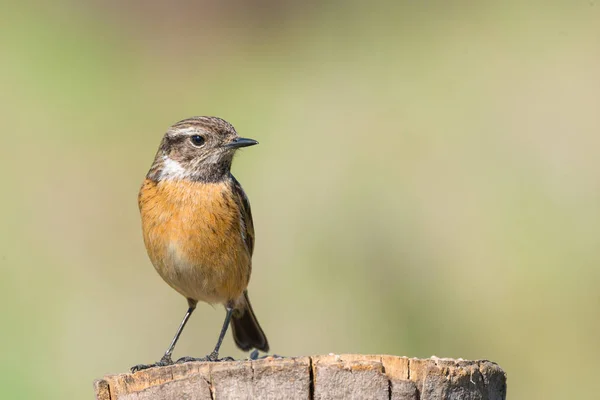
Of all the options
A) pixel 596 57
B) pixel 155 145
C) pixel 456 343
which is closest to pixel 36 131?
pixel 155 145

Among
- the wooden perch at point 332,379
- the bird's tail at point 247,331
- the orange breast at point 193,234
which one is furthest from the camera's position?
the bird's tail at point 247,331

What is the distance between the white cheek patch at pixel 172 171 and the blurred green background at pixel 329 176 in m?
3.15

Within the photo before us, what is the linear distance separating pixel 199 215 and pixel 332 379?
2993mm

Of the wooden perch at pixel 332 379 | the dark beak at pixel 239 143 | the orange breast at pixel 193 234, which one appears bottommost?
the wooden perch at pixel 332 379

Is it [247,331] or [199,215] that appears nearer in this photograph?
[199,215]

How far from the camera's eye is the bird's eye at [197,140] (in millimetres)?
8055

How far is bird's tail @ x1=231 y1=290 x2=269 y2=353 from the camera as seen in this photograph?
8930mm

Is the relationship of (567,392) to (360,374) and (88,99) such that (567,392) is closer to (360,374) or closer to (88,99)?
(360,374)

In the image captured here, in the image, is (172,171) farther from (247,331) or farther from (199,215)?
(247,331)

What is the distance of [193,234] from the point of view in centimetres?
762

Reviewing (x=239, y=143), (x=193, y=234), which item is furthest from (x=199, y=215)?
(x=239, y=143)

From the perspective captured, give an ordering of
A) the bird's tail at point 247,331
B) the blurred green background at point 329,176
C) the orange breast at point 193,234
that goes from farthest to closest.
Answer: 1. the blurred green background at point 329,176
2. the bird's tail at point 247,331
3. the orange breast at point 193,234

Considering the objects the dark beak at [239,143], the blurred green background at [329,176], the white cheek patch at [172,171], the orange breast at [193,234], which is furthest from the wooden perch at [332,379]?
the blurred green background at [329,176]

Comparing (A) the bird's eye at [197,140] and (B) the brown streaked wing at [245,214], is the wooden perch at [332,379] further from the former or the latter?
(A) the bird's eye at [197,140]
